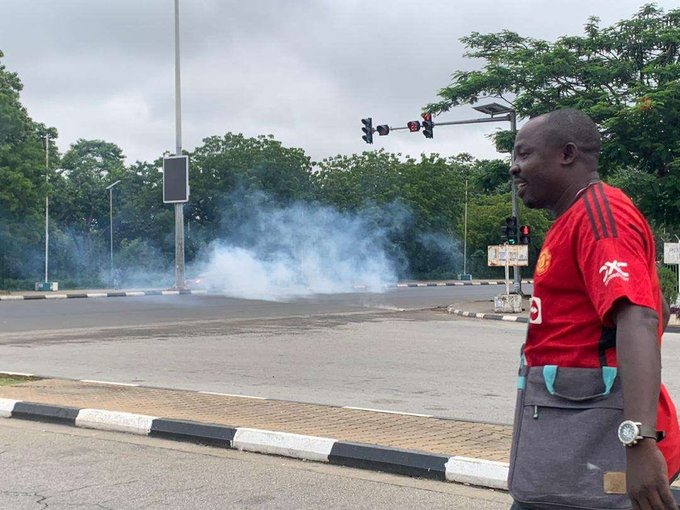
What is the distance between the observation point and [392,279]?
173ft

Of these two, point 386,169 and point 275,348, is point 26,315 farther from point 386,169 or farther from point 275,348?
point 386,169

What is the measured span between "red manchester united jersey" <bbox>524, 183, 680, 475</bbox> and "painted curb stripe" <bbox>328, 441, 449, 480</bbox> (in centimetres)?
339

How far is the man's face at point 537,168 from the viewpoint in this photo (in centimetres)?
249

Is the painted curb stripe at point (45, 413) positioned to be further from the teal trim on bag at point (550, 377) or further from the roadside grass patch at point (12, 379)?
the teal trim on bag at point (550, 377)

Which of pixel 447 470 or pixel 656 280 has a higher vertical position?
pixel 656 280

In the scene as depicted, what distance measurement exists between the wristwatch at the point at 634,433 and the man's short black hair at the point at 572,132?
0.80 m

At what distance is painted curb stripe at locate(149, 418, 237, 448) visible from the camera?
663 cm

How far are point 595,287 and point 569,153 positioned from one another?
17.6 inches

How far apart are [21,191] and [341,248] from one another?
16.0 meters

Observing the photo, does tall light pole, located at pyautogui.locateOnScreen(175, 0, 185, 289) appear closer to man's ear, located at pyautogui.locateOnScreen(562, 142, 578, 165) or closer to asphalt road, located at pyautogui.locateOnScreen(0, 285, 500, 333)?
asphalt road, located at pyautogui.locateOnScreen(0, 285, 500, 333)

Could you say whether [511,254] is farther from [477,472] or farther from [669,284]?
[477,472]

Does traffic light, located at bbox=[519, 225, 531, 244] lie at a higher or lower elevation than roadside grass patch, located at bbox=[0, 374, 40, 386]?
higher

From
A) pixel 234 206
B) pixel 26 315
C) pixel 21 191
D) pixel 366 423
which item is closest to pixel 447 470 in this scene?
pixel 366 423

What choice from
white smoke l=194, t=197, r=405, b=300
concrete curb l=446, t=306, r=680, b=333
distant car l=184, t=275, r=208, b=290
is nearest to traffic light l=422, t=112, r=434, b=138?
concrete curb l=446, t=306, r=680, b=333
